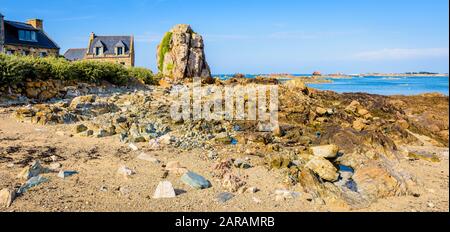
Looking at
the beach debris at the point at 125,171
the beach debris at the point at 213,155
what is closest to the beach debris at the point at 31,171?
the beach debris at the point at 125,171

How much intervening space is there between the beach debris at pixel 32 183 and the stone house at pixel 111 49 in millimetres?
38071

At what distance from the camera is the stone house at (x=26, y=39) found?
111 feet

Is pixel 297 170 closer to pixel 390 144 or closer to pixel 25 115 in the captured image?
pixel 390 144

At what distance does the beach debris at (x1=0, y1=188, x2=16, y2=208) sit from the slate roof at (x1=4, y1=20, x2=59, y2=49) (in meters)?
33.2

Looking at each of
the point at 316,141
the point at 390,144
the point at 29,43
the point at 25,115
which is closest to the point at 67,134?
the point at 25,115

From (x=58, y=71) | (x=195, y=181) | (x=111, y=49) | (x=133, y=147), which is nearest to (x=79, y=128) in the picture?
(x=133, y=147)

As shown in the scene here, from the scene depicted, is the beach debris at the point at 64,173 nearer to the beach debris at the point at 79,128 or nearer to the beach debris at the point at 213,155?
the beach debris at the point at 213,155

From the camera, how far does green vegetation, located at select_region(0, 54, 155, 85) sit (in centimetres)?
1606

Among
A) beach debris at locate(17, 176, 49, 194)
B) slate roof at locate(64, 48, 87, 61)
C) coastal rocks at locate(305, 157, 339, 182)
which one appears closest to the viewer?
beach debris at locate(17, 176, 49, 194)

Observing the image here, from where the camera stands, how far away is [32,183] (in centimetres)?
→ 659

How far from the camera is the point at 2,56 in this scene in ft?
54.4

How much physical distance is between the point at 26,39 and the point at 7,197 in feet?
116

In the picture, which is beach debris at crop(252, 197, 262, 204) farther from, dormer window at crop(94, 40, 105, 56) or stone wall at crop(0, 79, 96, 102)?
dormer window at crop(94, 40, 105, 56)

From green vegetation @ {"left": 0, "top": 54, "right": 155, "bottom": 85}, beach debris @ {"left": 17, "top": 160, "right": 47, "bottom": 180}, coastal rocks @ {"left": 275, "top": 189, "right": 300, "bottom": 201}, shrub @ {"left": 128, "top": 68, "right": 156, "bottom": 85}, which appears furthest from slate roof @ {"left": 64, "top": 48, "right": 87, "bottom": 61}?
coastal rocks @ {"left": 275, "top": 189, "right": 300, "bottom": 201}
